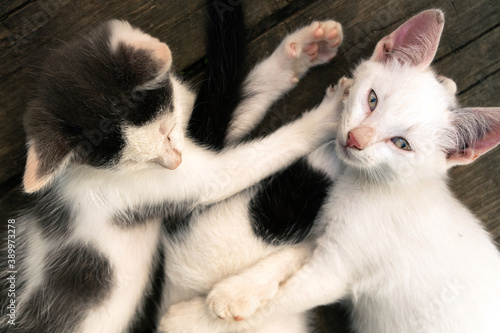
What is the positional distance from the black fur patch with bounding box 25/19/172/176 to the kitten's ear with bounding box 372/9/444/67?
891mm

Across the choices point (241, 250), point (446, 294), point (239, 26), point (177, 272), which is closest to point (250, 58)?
point (239, 26)

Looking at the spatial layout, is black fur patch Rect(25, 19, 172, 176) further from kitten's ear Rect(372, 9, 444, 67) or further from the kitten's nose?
kitten's ear Rect(372, 9, 444, 67)

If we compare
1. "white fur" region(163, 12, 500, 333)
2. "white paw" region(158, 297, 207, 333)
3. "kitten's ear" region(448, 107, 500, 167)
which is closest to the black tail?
"white fur" region(163, 12, 500, 333)

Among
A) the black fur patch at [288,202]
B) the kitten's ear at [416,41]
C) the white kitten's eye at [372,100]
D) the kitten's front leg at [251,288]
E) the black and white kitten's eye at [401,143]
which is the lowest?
the kitten's front leg at [251,288]

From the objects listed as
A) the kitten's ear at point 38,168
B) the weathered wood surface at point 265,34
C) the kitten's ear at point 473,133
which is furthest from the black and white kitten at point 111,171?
the kitten's ear at point 473,133

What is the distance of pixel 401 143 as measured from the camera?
141 cm

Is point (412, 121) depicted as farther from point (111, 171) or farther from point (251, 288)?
point (111, 171)

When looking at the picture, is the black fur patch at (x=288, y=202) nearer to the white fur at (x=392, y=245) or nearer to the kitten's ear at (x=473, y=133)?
the white fur at (x=392, y=245)

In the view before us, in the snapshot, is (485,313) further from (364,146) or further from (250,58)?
(250,58)

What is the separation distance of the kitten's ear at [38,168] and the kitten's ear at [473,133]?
1358 mm

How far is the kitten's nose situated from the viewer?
134cm

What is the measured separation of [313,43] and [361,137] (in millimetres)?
597

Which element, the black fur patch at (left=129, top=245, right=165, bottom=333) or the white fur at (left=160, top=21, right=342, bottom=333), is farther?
the black fur patch at (left=129, top=245, right=165, bottom=333)

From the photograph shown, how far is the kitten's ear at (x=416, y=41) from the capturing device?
1.38 metres
